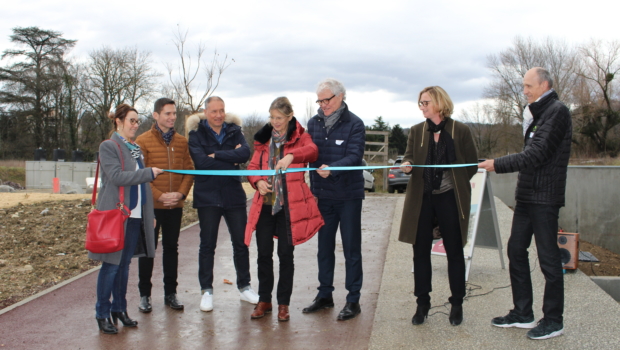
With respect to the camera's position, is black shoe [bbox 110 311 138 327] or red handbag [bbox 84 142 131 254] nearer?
red handbag [bbox 84 142 131 254]

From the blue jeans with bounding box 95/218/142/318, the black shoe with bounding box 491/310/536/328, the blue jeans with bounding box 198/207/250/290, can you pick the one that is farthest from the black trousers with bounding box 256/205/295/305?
the black shoe with bounding box 491/310/536/328

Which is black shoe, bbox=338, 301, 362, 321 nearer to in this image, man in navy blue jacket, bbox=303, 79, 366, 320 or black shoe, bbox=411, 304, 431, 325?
man in navy blue jacket, bbox=303, 79, 366, 320

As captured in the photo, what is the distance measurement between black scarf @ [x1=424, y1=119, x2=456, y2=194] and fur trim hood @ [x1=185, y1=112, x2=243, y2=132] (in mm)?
1887

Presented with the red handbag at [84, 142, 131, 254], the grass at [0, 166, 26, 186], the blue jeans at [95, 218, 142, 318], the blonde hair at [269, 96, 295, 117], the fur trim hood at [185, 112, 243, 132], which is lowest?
the grass at [0, 166, 26, 186]

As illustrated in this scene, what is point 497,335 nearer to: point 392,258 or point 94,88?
point 392,258

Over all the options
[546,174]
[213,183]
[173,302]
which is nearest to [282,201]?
[213,183]

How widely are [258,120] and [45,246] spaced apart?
47.8 metres

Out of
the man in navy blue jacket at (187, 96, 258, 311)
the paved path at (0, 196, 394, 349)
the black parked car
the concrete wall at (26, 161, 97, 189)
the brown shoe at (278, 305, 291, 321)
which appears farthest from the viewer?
the concrete wall at (26, 161, 97, 189)

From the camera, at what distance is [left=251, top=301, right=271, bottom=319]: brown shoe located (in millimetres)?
4723

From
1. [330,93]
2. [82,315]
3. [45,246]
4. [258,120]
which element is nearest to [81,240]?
[45,246]

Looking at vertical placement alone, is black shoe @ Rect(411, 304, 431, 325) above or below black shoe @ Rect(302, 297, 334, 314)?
above

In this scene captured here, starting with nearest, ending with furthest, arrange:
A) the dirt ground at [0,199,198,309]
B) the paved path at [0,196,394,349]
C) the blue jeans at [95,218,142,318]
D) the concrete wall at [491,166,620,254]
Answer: the paved path at [0,196,394,349], the blue jeans at [95,218,142,318], the dirt ground at [0,199,198,309], the concrete wall at [491,166,620,254]

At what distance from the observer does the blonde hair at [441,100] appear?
4316 millimetres

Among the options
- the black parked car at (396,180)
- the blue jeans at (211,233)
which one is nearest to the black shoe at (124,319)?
the blue jeans at (211,233)
